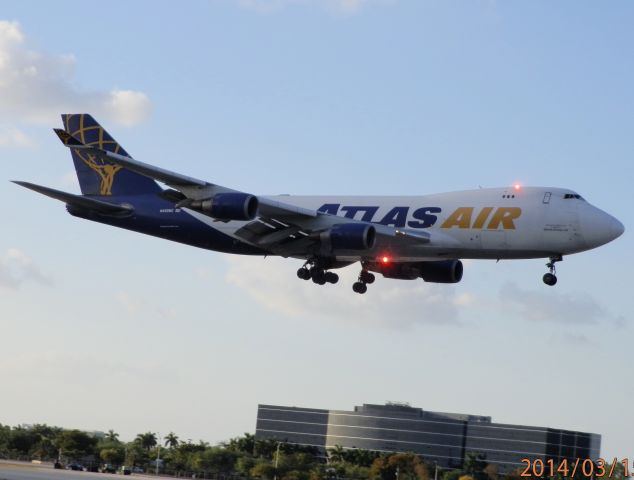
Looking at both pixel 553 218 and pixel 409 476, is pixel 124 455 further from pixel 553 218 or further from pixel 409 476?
pixel 553 218

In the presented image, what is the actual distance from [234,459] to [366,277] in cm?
8760

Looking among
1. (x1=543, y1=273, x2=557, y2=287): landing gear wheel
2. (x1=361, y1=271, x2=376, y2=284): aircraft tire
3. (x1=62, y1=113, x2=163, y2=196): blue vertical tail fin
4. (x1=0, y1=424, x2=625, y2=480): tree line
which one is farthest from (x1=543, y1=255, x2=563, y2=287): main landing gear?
(x1=0, y1=424, x2=625, y2=480): tree line

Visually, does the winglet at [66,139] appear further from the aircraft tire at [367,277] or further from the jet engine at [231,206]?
the aircraft tire at [367,277]

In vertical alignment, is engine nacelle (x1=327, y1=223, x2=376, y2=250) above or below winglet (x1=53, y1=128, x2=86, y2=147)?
below

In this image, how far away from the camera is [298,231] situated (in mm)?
58375

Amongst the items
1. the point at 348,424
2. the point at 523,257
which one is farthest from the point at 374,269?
the point at 348,424

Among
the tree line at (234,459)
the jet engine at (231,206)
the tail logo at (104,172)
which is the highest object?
the tail logo at (104,172)

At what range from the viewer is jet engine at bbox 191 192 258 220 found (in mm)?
54594

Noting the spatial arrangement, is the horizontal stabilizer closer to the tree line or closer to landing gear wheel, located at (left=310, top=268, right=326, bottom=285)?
landing gear wheel, located at (left=310, top=268, right=326, bottom=285)

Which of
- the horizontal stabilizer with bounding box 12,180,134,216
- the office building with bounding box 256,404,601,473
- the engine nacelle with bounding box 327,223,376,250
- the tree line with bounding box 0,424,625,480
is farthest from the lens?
the office building with bounding box 256,404,601,473

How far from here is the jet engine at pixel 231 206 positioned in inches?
2149

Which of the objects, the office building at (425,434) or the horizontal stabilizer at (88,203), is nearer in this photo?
the horizontal stabilizer at (88,203)

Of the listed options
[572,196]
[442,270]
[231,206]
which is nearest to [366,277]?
[442,270]

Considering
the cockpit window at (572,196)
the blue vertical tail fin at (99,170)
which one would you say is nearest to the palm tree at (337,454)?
the blue vertical tail fin at (99,170)
